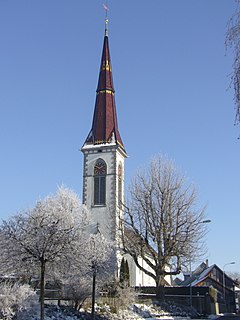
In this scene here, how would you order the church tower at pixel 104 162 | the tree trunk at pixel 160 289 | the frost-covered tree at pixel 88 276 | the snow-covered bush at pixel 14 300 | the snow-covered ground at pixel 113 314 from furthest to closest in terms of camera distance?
the church tower at pixel 104 162
the tree trunk at pixel 160 289
the frost-covered tree at pixel 88 276
the snow-covered ground at pixel 113 314
the snow-covered bush at pixel 14 300

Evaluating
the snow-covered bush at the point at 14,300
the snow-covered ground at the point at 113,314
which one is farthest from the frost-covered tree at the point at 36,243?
the snow-covered ground at the point at 113,314

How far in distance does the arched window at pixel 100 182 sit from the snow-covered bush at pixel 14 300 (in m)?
31.1

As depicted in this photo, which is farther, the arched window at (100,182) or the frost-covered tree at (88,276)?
the arched window at (100,182)

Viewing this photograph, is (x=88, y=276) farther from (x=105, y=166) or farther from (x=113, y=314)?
(x=105, y=166)

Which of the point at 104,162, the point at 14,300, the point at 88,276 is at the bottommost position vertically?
the point at 14,300

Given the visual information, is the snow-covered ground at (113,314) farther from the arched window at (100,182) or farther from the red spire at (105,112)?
the red spire at (105,112)

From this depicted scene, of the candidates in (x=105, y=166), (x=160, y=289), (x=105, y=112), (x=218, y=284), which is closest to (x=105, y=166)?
(x=105, y=166)

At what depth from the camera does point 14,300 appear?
57.8 ft

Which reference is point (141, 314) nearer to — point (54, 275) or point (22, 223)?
point (54, 275)

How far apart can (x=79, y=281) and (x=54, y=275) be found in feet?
5.74

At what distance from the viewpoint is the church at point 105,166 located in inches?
1937

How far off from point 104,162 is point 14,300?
3462 cm

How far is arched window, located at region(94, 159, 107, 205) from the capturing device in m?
50.2

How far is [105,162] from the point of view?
51.6 m
